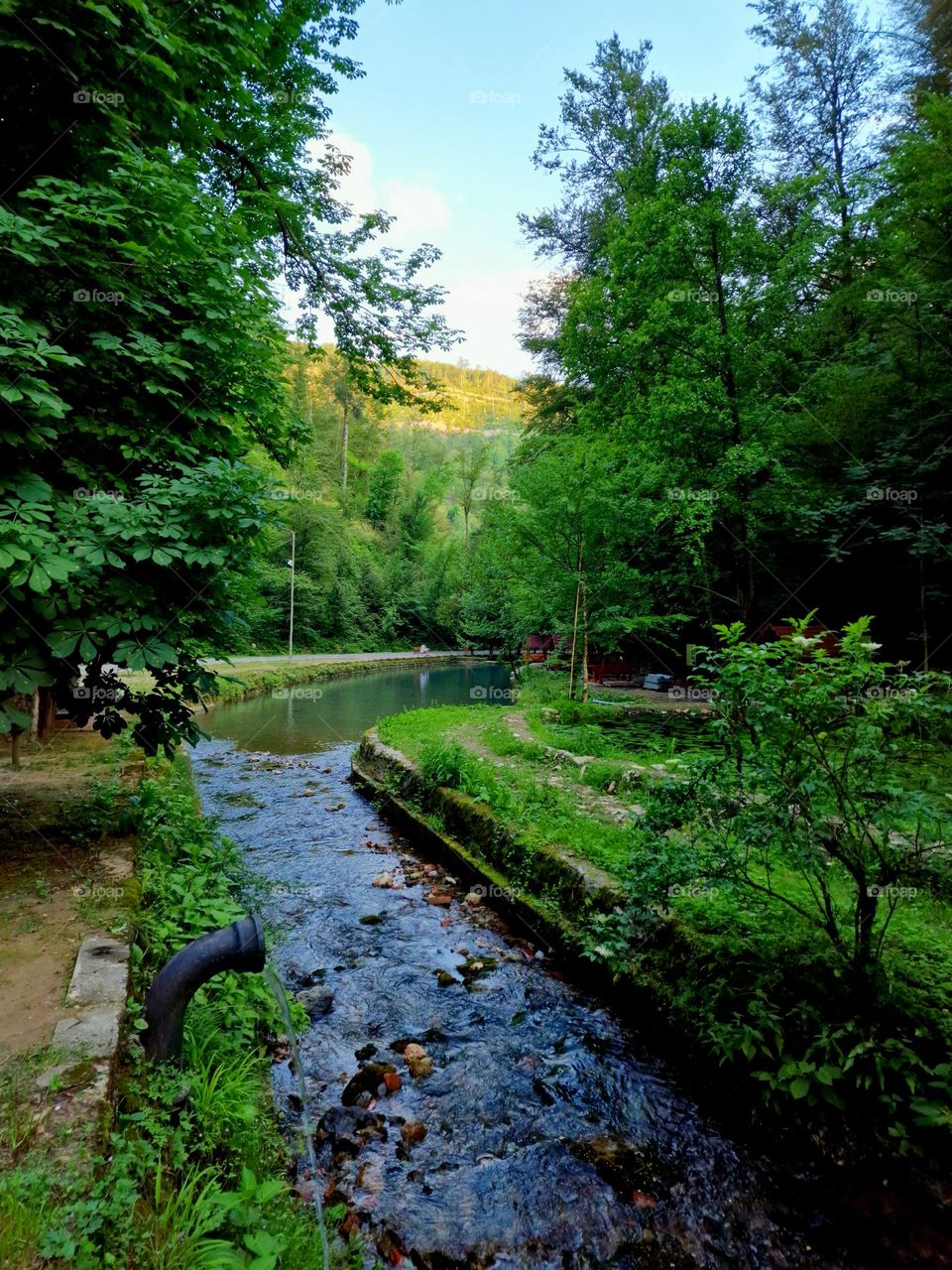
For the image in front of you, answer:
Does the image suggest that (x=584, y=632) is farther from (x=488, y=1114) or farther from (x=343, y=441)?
(x=343, y=441)

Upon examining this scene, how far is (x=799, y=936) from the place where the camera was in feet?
11.1

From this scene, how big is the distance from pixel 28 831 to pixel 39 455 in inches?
A: 111

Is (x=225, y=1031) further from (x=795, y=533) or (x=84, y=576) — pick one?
(x=795, y=533)

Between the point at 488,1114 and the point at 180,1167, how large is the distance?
1768 millimetres

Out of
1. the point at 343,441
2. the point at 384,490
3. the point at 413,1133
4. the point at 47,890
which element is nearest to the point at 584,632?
the point at 413,1133

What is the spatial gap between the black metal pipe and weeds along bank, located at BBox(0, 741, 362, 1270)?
0.10 meters

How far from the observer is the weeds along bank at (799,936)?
2.79 m

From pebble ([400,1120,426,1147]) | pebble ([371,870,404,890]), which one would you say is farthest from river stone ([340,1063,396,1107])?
pebble ([371,870,404,890])

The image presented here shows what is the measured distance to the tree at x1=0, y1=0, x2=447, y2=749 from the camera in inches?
137

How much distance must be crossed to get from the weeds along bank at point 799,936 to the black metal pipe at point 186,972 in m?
2.24

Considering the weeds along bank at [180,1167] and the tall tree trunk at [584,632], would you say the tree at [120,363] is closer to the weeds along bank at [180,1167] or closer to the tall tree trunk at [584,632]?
the weeds along bank at [180,1167]

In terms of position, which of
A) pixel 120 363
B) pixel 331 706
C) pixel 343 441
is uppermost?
pixel 343 441

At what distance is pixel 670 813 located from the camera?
3496mm

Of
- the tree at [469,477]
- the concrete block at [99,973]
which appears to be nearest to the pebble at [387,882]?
the concrete block at [99,973]
